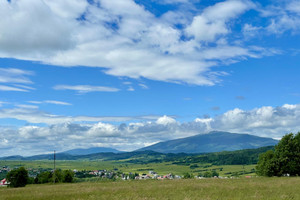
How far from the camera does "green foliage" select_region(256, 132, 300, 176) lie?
183ft

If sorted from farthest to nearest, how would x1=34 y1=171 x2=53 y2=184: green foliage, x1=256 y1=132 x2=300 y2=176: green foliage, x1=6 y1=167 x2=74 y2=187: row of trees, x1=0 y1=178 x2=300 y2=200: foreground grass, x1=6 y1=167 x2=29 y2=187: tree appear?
1. x1=34 y1=171 x2=53 y2=184: green foliage
2. x1=6 y1=167 x2=74 y2=187: row of trees
3. x1=6 y1=167 x2=29 y2=187: tree
4. x1=256 y1=132 x2=300 y2=176: green foliage
5. x1=0 y1=178 x2=300 y2=200: foreground grass

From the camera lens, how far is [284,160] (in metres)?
55.8

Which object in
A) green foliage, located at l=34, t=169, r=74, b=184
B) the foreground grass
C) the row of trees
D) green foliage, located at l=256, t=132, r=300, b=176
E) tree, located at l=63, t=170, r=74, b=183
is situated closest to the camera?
the foreground grass

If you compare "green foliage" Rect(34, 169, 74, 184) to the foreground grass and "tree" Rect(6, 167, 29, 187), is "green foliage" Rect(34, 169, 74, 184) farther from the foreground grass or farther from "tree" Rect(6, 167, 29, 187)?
the foreground grass

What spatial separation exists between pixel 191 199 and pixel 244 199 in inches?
167

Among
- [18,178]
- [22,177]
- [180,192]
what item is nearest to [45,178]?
[22,177]

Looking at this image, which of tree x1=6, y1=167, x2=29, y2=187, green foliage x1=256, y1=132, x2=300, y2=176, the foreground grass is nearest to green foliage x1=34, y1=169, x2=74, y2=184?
tree x1=6, y1=167, x2=29, y2=187

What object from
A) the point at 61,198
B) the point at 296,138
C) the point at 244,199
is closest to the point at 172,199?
the point at 244,199

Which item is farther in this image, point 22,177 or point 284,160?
point 22,177

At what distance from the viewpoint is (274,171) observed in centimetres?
5619

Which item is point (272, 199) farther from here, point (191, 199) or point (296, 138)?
point (296, 138)

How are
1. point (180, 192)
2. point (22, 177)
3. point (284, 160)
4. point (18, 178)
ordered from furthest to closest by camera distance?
point (22, 177)
point (18, 178)
point (284, 160)
point (180, 192)

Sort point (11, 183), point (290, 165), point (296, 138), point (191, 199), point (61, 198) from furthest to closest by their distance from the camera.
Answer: point (11, 183), point (296, 138), point (290, 165), point (61, 198), point (191, 199)

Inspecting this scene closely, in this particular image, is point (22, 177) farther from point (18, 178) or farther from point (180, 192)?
point (180, 192)
